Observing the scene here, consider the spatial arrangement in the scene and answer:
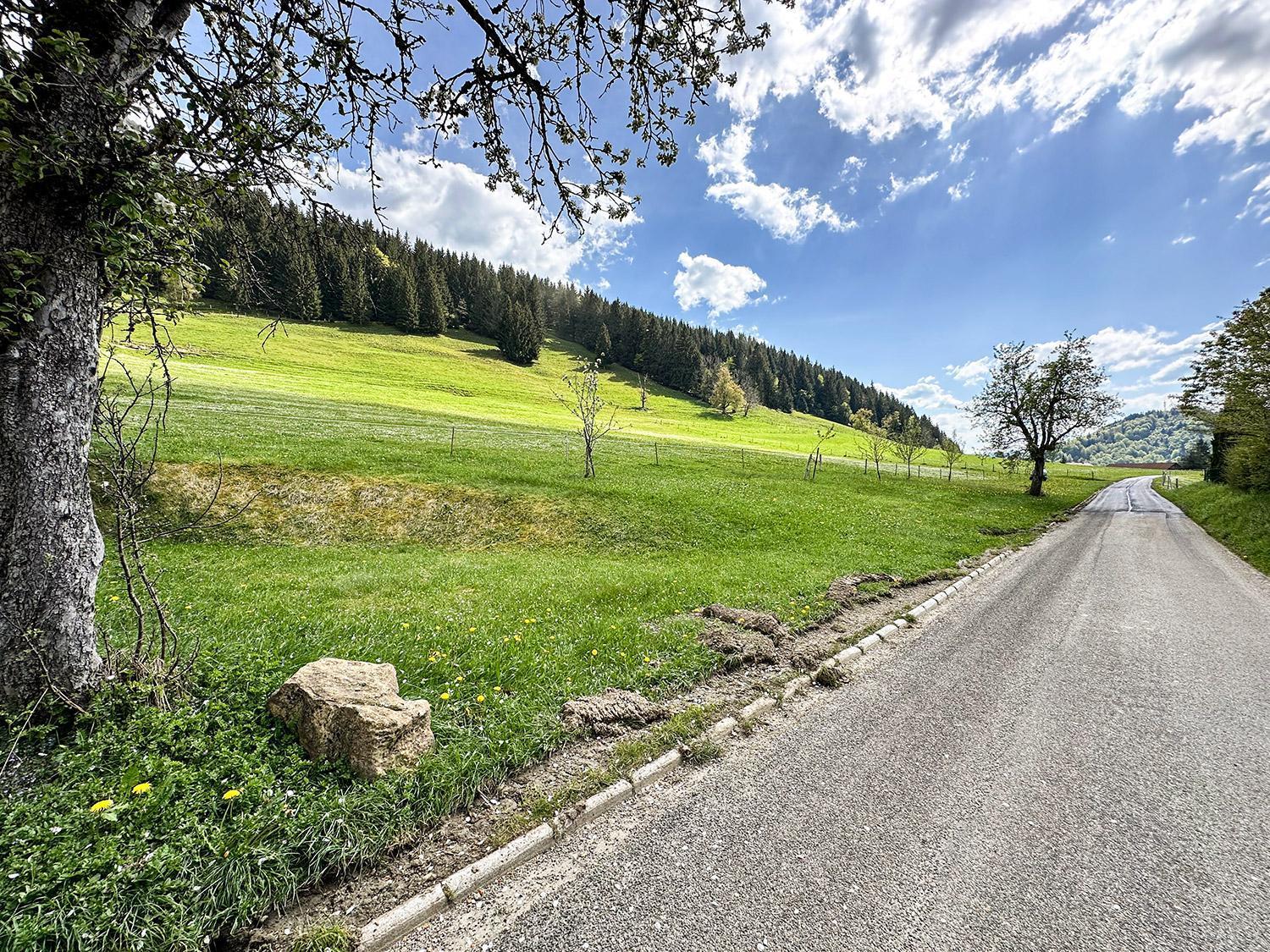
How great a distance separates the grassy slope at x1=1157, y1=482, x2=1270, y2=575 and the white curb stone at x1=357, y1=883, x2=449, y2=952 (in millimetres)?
24374

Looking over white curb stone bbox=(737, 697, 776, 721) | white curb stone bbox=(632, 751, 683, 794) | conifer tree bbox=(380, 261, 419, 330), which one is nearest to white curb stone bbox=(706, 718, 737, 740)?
white curb stone bbox=(737, 697, 776, 721)

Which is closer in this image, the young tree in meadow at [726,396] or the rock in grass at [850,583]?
the rock in grass at [850,583]

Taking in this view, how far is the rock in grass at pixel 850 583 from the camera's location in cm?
1047

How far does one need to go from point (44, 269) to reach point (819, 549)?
52.7 ft

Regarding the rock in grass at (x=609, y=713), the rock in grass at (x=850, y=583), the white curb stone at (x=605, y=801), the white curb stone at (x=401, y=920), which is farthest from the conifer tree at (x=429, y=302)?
the white curb stone at (x=401, y=920)

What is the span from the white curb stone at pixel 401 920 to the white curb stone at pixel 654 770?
75.1 inches

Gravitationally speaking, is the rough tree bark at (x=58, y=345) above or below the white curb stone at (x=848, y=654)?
above

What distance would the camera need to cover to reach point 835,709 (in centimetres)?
622

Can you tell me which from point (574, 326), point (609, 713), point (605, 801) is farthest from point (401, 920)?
point (574, 326)

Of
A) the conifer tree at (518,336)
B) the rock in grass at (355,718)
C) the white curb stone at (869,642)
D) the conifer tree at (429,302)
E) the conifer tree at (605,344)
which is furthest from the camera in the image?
the conifer tree at (605,344)

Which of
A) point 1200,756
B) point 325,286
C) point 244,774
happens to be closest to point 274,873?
point 244,774

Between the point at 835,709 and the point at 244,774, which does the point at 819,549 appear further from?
the point at 244,774

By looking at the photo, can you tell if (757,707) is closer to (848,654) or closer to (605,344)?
(848,654)

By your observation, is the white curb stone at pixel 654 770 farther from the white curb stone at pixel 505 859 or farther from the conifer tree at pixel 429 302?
the conifer tree at pixel 429 302
